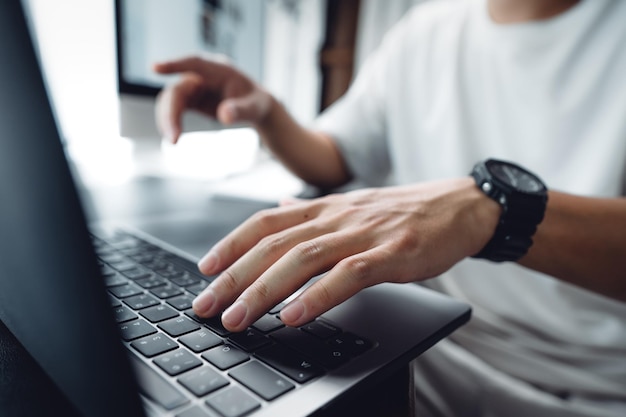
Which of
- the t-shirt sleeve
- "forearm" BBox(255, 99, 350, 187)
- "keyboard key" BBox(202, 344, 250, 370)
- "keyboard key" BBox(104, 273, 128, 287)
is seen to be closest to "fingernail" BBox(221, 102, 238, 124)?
"forearm" BBox(255, 99, 350, 187)

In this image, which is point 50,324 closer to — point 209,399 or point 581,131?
point 209,399

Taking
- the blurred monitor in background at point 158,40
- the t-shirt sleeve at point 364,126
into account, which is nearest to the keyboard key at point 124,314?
the blurred monitor in background at point 158,40

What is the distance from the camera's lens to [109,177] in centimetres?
80

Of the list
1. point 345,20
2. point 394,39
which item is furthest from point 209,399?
point 345,20

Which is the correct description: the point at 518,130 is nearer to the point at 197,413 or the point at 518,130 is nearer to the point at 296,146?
the point at 296,146

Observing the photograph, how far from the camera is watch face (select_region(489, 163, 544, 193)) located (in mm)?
401

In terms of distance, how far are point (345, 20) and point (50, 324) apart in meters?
1.81

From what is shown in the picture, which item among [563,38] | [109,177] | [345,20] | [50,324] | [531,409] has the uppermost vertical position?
[345,20]

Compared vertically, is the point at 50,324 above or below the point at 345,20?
below

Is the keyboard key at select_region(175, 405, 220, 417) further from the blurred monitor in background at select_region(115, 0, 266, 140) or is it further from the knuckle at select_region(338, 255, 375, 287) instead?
the blurred monitor in background at select_region(115, 0, 266, 140)

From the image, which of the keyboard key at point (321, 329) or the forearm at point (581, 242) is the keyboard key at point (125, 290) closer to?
the keyboard key at point (321, 329)

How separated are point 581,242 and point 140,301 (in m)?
0.40

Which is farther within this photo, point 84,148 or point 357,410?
point 84,148

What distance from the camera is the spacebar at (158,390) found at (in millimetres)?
183
